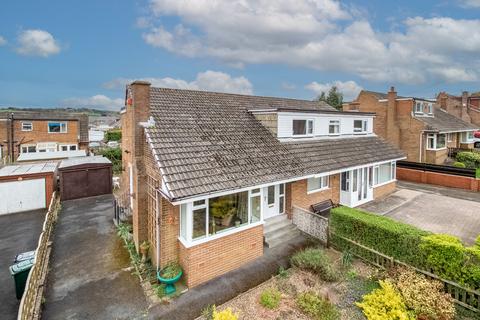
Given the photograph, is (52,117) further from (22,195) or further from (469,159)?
(469,159)

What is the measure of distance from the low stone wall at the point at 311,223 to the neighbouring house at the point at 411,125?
18094 mm

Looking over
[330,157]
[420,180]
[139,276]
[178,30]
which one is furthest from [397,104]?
[139,276]

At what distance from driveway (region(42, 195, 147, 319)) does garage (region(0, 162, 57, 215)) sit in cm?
538

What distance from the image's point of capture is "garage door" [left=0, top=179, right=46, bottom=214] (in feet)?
55.5

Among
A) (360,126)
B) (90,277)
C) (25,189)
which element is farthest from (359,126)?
(25,189)

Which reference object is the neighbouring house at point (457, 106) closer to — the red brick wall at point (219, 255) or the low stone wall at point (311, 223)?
the low stone wall at point (311, 223)

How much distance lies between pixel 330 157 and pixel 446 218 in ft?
23.3

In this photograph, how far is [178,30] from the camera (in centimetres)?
1672

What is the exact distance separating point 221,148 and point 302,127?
20.8ft

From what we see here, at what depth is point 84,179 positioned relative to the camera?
18.6m

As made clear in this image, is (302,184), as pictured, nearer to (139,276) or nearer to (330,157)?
(330,157)

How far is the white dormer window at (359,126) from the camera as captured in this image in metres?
18.4

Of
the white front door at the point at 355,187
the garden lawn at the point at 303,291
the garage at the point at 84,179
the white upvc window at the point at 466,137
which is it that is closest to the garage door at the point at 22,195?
the garage at the point at 84,179

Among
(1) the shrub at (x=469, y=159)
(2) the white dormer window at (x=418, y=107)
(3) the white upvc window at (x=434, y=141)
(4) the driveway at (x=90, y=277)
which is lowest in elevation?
(4) the driveway at (x=90, y=277)
